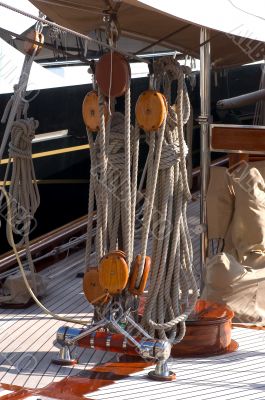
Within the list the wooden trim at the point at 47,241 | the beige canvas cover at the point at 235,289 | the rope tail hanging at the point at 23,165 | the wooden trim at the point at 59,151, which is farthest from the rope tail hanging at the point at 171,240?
the wooden trim at the point at 59,151

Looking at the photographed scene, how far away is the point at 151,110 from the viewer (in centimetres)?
350

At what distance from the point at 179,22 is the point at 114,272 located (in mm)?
1834

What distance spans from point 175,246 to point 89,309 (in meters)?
1.08

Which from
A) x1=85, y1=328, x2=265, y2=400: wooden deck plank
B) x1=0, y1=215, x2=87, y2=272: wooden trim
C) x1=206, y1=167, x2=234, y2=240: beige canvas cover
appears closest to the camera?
x1=85, y1=328, x2=265, y2=400: wooden deck plank

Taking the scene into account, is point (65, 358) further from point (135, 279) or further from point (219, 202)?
point (219, 202)

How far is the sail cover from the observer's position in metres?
3.60

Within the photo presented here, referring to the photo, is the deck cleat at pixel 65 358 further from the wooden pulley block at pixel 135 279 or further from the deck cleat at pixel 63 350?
the wooden pulley block at pixel 135 279

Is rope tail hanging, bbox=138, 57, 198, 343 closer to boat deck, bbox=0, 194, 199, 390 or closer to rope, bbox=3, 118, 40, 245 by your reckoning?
boat deck, bbox=0, 194, 199, 390

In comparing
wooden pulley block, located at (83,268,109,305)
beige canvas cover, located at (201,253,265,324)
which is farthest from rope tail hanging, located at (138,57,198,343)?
beige canvas cover, located at (201,253,265,324)

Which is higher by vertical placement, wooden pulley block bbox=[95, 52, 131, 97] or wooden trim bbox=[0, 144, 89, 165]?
wooden pulley block bbox=[95, 52, 131, 97]

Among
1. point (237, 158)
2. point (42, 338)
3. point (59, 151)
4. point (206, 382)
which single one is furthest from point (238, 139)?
point (59, 151)

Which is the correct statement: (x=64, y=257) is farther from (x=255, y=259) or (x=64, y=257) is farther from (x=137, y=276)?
(x=137, y=276)

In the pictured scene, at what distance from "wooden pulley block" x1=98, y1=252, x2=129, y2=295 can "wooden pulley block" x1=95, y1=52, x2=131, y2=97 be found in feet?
2.22

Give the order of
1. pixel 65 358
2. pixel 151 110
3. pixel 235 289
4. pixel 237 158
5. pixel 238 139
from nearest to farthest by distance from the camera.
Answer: pixel 151 110
pixel 65 358
pixel 235 289
pixel 238 139
pixel 237 158
